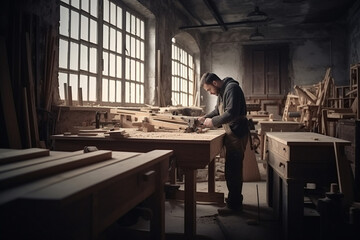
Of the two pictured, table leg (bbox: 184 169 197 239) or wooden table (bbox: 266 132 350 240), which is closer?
wooden table (bbox: 266 132 350 240)

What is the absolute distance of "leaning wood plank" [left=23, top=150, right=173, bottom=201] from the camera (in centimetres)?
95

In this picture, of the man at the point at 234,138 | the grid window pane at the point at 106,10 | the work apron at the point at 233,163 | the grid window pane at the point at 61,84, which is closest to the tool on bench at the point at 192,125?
the man at the point at 234,138

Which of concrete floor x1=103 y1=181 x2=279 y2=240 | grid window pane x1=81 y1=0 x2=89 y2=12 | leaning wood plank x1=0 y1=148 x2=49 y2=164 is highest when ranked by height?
grid window pane x1=81 y1=0 x2=89 y2=12

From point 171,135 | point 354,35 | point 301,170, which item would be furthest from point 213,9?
point 301,170

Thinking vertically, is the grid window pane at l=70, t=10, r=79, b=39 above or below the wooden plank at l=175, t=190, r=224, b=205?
above

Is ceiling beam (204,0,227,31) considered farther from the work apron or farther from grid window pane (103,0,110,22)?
the work apron

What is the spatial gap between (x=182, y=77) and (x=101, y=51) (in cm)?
577

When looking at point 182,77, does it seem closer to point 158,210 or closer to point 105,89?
point 105,89

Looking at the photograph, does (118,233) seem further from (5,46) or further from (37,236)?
(5,46)

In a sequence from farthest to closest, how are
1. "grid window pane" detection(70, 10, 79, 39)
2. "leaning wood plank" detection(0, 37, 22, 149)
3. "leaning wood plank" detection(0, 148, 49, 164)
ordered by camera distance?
"grid window pane" detection(70, 10, 79, 39)
"leaning wood plank" detection(0, 37, 22, 149)
"leaning wood plank" detection(0, 148, 49, 164)

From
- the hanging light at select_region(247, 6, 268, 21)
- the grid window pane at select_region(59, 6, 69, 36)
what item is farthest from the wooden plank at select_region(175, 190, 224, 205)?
the hanging light at select_region(247, 6, 268, 21)

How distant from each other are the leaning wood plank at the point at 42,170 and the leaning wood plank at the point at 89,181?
14 centimetres

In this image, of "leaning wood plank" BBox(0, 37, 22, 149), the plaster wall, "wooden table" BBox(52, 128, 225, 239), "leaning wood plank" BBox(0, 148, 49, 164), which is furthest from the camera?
the plaster wall

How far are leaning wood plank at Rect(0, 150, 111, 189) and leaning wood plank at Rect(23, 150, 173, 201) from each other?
136 millimetres
